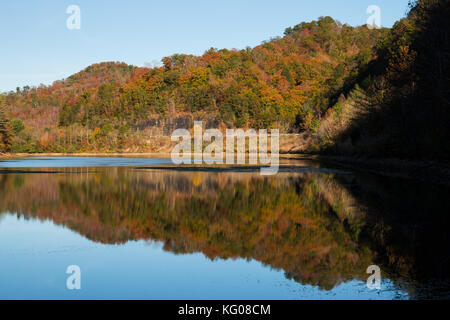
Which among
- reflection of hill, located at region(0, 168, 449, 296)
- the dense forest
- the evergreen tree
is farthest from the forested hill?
reflection of hill, located at region(0, 168, 449, 296)

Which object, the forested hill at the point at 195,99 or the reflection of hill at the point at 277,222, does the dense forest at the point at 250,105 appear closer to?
the forested hill at the point at 195,99

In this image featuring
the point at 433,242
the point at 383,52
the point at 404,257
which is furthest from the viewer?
the point at 383,52

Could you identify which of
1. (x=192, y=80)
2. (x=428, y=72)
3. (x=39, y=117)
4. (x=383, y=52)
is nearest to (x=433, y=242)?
(x=428, y=72)

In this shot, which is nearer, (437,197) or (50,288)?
(50,288)

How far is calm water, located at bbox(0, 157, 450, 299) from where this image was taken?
21.6 ft

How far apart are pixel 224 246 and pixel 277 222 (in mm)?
3074

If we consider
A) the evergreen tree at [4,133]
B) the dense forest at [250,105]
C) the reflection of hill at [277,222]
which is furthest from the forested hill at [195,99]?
the reflection of hill at [277,222]

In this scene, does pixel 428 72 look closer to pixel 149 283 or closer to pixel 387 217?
pixel 387 217

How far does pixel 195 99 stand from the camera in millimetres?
153625

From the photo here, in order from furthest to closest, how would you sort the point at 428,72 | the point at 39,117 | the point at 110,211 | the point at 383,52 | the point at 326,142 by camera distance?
the point at 39,117, the point at 383,52, the point at 326,142, the point at 428,72, the point at 110,211

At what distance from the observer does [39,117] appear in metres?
183

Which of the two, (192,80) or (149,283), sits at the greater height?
(192,80)

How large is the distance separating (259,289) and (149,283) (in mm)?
1654

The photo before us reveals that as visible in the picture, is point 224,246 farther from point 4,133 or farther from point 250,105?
point 250,105
